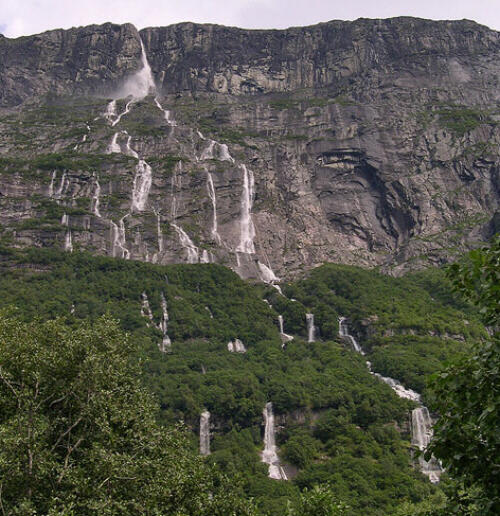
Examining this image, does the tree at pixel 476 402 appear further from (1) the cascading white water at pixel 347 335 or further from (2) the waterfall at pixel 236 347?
(1) the cascading white water at pixel 347 335

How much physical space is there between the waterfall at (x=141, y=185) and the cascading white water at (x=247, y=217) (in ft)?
65.3

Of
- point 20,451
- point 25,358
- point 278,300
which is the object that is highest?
point 278,300

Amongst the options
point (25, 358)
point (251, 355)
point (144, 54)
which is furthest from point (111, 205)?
point (25, 358)

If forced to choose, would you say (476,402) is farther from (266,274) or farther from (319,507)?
(266,274)

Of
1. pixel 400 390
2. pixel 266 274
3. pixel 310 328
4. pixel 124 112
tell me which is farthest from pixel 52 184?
pixel 400 390

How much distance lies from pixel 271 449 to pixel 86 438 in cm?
4944

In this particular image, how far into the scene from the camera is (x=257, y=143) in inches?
5787

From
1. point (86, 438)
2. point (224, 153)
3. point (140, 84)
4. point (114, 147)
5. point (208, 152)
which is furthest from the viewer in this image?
point (140, 84)

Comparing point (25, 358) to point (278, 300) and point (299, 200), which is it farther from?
point (299, 200)

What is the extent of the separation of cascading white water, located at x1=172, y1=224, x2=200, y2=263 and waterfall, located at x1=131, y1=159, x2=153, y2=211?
9.75m

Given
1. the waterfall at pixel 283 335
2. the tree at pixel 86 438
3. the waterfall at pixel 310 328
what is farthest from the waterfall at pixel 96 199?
the tree at pixel 86 438

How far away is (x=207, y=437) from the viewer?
69.3 metres

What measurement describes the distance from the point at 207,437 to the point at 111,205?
6405cm

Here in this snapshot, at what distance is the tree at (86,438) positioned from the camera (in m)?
18.8
